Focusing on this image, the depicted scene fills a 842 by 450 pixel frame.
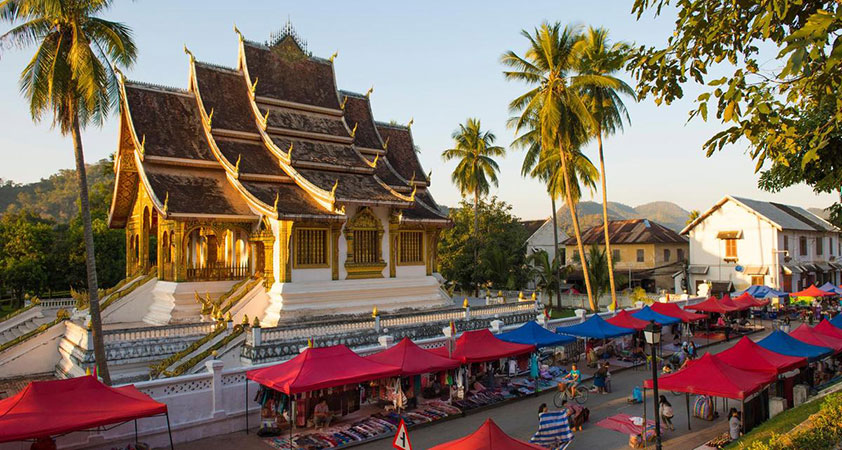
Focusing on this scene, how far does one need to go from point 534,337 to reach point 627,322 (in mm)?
5018

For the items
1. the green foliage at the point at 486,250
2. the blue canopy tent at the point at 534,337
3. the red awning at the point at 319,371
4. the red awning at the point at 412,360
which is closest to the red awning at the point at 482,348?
the blue canopy tent at the point at 534,337

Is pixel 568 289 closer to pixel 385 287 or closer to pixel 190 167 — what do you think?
pixel 385 287

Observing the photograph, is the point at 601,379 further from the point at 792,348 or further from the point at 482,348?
the point at 792,348

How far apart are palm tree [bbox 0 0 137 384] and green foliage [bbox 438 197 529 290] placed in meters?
26.4

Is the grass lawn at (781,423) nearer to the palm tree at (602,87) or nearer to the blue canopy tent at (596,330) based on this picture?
the blue canopy tent at (596,330)

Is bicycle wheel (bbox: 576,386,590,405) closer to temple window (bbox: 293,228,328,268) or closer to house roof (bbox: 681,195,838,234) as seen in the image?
temple window (bbox: 293,228,328,268)

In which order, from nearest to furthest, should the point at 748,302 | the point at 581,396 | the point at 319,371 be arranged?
the point at 319,371
the point at 581,396
the point at 748,302

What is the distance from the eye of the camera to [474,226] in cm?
4138

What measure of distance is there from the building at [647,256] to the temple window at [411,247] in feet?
76.0

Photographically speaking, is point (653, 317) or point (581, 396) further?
point (653, 317)

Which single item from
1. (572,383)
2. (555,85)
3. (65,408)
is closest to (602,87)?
(555,85)

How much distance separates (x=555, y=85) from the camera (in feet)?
89.7

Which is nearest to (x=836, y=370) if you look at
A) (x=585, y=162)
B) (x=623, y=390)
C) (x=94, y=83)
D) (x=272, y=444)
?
(x=623, y=390)

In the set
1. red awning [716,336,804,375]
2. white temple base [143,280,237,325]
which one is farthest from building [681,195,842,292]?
white temple base [143,280,237,325]
